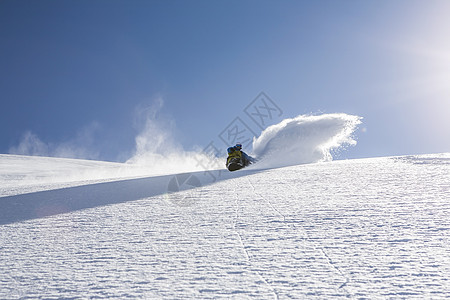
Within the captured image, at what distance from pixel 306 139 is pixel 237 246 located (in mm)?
17975

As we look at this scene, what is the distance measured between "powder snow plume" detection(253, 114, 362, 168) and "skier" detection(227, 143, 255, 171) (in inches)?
103

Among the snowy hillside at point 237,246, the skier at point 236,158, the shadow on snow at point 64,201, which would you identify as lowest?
the snowy hillside at point 237,246

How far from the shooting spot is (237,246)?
140 inches

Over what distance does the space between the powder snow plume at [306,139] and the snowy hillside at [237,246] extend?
1311 cm

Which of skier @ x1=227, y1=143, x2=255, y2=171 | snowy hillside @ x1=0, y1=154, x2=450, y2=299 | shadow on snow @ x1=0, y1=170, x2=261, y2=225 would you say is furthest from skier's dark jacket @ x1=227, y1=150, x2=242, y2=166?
snowy hillside @ x1=0, y1=154, x2=450, y2=299

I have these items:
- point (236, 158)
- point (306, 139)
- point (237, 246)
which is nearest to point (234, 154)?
point (236, 158)

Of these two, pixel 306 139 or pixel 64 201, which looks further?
pixel 306 139

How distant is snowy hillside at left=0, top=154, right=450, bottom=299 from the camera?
8.59ft

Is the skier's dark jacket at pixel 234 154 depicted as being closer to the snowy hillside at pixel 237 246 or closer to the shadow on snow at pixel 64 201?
the shadow on snow at pixel 64 201

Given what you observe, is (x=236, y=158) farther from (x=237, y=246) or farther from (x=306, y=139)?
A: (x=237, y=246)

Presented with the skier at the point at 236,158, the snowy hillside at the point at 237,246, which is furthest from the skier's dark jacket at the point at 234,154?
the snowy hillside at the point at 237,246

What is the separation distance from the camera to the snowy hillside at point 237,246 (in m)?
2.62

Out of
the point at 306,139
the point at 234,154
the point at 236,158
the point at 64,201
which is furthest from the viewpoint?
the point at 306,139

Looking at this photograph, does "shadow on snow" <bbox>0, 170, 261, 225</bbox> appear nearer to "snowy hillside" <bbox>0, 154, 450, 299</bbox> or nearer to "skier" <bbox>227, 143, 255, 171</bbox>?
"snowy hillside" <bbox>0, 154, 450, 299</bbox>
